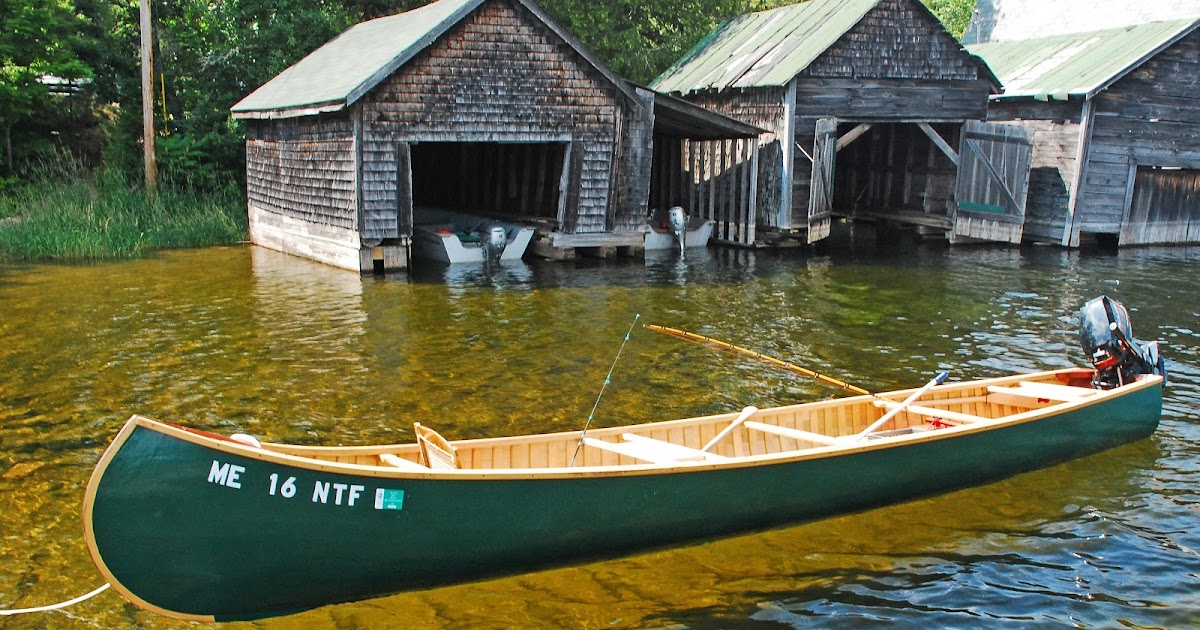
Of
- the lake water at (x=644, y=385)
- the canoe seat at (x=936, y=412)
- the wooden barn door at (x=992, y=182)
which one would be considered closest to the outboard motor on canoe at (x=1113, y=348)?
the lake water at (x=644, y=385)

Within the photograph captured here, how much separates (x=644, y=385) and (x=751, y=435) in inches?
122

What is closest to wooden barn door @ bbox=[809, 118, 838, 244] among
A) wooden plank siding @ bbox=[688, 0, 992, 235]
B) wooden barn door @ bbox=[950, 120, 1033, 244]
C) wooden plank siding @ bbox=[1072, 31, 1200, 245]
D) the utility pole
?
wooden plank siding @ bbox=[688, 0, 992, 235]

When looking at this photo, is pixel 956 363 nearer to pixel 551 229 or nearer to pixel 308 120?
pixel 551 229

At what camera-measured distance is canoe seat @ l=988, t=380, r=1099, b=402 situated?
32.6 feet

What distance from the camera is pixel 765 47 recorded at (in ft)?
80.6

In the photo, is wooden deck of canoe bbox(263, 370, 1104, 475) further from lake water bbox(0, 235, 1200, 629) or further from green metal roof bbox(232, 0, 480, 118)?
green metal roof bbox(232, 0, 480, 118)

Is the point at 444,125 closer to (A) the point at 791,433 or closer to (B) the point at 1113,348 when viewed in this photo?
(A) the point at 791,433

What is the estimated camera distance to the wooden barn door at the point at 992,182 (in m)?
23.0

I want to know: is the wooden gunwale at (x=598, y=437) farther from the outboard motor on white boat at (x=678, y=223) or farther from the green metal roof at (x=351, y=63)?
the outboard motor on white boat at (x=678, y=223)

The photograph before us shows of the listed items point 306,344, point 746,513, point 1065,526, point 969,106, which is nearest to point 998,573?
point 1065,526

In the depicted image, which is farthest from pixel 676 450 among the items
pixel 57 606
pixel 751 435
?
pixel 57 606

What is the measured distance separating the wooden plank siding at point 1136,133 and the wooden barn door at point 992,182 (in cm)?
149

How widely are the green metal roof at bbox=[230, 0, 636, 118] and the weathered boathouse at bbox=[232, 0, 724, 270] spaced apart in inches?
1.8

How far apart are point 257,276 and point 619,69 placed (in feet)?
55.5
